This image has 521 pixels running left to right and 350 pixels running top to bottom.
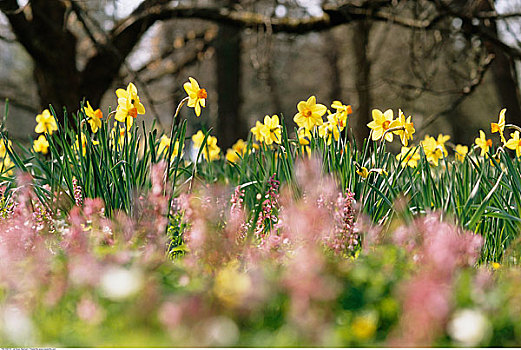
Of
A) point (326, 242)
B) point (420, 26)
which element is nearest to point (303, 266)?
point (326, 242)

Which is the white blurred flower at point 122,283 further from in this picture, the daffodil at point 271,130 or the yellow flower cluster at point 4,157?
the daffodil at point 271,130

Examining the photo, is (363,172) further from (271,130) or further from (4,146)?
(4,146)

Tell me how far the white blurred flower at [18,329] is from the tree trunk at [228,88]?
7.57m

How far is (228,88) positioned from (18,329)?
27.1 feet

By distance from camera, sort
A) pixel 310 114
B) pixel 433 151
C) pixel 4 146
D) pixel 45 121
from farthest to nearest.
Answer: pixel 45 121
pixel 433 151
pixel 4 146
pixel 310 114

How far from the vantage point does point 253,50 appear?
10133 millimetres

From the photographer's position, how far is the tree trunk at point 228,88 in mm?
8945

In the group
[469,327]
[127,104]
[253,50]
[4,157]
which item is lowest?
[469,327]

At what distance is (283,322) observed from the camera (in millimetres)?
1312

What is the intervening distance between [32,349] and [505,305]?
45.4 inches

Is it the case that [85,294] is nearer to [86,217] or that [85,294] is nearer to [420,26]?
[86,217]

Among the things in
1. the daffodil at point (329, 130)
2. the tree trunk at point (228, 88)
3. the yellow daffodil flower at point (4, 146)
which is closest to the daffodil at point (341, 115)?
the daffodil at point (329, 130)

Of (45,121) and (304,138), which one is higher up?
(45,121)

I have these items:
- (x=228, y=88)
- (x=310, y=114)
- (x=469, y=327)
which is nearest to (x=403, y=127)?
(x=310, y=114)
